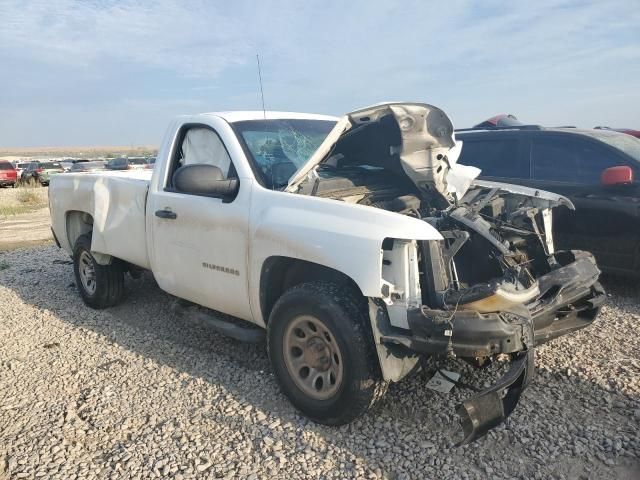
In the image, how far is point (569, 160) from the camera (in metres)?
6.01

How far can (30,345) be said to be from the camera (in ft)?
16.2

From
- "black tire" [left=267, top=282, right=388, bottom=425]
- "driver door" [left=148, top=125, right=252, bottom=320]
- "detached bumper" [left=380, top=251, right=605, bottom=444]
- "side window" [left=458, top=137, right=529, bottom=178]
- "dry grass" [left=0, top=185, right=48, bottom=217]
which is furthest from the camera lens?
"dry grass" [left=0, top=185, right=48, bottom=217]

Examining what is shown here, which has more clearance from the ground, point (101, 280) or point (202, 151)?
point (202, 151)

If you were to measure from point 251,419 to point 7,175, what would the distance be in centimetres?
3081

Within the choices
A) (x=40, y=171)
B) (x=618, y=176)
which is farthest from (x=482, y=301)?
(x=40, y=171)

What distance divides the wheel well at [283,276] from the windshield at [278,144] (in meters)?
0.58

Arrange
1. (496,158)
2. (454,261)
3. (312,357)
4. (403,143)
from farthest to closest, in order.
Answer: (496,158) < (403,143) < (454,261) < (312,357)

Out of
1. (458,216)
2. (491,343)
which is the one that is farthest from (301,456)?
(458,216)

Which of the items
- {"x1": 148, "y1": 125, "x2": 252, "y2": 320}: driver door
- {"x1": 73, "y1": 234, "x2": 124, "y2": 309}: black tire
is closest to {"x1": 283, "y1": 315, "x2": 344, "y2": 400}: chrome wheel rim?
{"x1": 148, "y1": 125, "x2": 252, "y2": 320}: driver door

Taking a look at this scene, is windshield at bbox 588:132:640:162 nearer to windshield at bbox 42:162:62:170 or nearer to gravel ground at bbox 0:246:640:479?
gravel ground at bbox 0:246:640:479

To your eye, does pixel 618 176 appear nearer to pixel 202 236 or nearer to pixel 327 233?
pixel 327 233

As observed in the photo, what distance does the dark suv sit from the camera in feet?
18.0

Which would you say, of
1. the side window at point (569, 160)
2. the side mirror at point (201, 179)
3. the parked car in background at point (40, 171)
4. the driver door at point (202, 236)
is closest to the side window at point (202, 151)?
→ the driver door at point (202, 236)

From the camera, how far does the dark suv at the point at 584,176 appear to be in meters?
5.48
